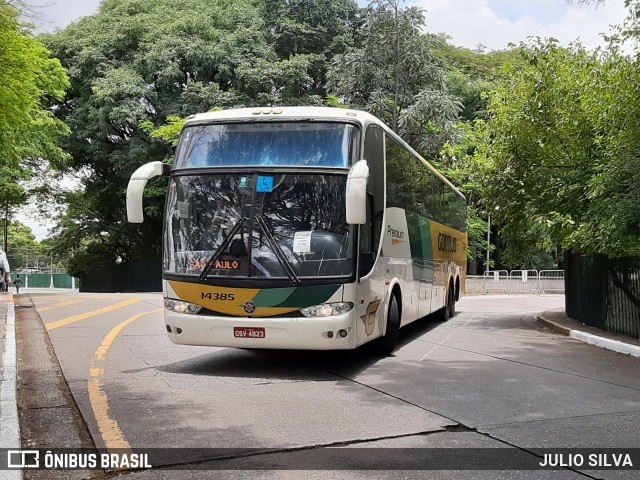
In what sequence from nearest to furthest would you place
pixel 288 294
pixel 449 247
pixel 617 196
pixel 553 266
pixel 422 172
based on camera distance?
pixel 288 294, pixel 617 196, pixel 422 172, pixel 449 247, pixel 553 266

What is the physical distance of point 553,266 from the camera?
51.4m

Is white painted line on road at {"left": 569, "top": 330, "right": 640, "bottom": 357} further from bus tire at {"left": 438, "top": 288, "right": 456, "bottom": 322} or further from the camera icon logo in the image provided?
the camera icon logo

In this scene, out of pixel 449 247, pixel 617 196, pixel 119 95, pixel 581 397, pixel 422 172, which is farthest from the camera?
pixel 119 95

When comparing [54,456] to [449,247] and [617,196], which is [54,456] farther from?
[449,247]

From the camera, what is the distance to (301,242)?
8.23 meters

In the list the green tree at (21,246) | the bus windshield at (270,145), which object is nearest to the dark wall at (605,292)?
the bus windshield at (270,145)

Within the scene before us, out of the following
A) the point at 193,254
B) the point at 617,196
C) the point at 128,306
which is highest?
the point at 617,196

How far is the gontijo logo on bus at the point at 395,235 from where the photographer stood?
397 inches

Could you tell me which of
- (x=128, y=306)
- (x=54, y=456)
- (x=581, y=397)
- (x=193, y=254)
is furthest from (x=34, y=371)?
(x=128, y=306)

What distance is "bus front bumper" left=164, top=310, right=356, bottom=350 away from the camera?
26.7 feet

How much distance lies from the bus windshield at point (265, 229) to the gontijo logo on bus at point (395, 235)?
182cm

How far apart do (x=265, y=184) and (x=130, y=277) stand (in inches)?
1461

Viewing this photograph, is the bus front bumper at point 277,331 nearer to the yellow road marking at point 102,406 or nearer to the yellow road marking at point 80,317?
the yellow road marking at point 102,406

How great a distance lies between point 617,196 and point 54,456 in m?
10.2
